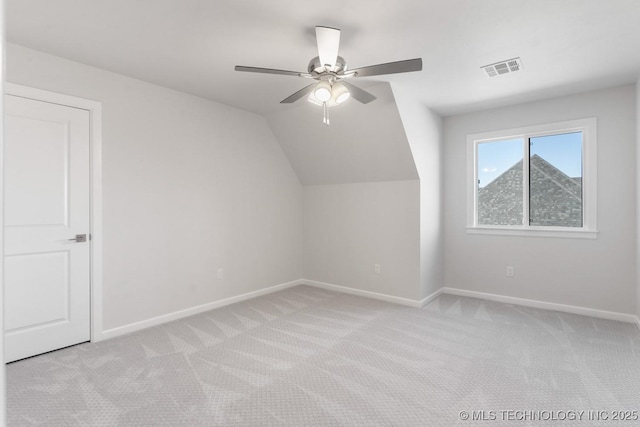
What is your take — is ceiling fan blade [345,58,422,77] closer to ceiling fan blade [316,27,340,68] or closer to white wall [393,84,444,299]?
ceiling fan blade [316,27,340,68]

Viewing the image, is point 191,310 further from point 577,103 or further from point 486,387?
point 577,103

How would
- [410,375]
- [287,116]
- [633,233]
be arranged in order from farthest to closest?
[287,116], [633,233], [410,375]

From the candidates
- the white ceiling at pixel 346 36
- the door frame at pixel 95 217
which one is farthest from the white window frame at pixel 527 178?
the door frame at pixel 95 217

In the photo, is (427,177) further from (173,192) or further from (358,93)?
(173,192)

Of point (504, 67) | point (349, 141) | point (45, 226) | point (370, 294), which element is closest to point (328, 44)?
point (504, 67)

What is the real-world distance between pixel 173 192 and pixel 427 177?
2.99 metres

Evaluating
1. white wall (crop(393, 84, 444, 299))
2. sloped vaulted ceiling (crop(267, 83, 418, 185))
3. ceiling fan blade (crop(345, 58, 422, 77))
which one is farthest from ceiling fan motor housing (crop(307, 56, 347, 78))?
white wall (crop(393, 84, 444, 299))

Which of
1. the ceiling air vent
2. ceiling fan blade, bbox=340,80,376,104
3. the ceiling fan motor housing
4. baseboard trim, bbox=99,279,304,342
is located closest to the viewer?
the ceiling fan motor housing

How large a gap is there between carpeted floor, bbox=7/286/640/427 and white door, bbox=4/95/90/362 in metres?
0.22

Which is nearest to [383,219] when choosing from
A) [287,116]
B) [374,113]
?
[374,113]

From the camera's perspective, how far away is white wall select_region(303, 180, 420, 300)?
Result: 411 cm

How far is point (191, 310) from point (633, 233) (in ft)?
15.4

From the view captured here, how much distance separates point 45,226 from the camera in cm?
275

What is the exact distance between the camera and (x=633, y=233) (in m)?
3.40
